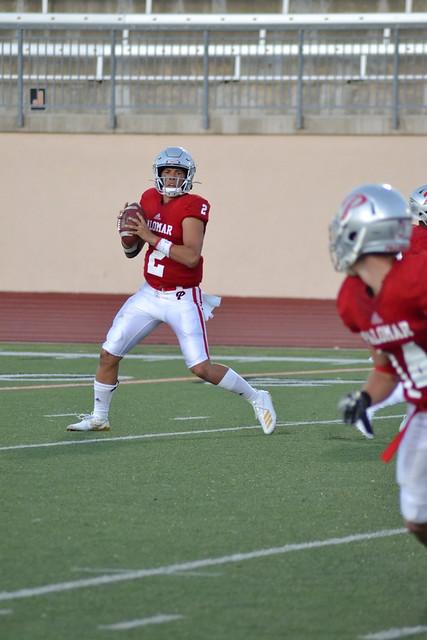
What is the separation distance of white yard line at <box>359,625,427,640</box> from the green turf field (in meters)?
0.01

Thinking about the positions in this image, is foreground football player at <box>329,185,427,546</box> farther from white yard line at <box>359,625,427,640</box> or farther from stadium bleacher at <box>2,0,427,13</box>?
stadium bleacher at <box>2,0,427,13</box>

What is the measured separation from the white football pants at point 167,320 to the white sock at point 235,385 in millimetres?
220

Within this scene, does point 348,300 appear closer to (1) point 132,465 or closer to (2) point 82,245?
(1) point 132,465

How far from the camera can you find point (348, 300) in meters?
4.88

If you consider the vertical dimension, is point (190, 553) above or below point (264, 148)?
below

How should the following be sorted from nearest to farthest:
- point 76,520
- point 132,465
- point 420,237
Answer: point 76,520 → point 132,465 → point 420,237

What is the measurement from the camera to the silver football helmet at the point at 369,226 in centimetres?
473

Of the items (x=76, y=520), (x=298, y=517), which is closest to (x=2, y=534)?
(x=76, y=520)

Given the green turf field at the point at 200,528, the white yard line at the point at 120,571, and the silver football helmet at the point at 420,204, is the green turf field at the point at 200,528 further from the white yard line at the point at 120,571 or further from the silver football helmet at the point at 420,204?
the silver football helmet at the point at 420,204

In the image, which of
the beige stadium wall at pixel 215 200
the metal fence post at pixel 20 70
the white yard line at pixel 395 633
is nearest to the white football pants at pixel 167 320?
the white yard line at pixel 395 633

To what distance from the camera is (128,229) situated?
8.97 meters

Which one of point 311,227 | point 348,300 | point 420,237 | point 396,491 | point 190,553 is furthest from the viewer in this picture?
point 311,227

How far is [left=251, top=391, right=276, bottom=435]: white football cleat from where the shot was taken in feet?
30.6

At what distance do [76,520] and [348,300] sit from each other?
2093mm
